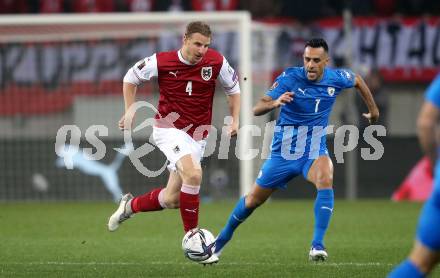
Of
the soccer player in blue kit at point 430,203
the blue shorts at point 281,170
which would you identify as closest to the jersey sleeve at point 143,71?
the blue shorts at point 281,170

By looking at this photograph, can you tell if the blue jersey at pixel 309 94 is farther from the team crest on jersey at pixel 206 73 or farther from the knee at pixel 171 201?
the knee at pixel 171 201

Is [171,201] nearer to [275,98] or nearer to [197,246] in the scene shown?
[197,246]

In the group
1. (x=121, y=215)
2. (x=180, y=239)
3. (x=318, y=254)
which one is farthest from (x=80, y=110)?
(x=318, y=254)

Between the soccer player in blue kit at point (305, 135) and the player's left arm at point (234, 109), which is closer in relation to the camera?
the player's left arm at point (234, 109)

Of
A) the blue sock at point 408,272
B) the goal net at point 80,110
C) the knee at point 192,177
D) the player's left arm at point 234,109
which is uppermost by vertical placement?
the blue sock at point 408,272

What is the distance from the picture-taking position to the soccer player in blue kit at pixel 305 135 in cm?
977

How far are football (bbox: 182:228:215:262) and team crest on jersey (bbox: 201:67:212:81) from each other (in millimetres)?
1545

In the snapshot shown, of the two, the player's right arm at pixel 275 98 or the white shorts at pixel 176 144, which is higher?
the player's right arm at pixel 275 98

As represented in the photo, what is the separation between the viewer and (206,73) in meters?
9.62

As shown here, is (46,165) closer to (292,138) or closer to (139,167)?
(139,167)

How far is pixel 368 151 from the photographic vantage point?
19.9 meters

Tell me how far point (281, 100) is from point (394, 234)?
4443mm

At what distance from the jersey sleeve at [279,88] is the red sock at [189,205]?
1.20m

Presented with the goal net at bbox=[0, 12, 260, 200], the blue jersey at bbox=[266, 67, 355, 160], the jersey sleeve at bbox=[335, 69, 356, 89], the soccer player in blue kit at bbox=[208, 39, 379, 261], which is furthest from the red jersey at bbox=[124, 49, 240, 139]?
the goal net at bbox=[0, 12, 260, 200]
